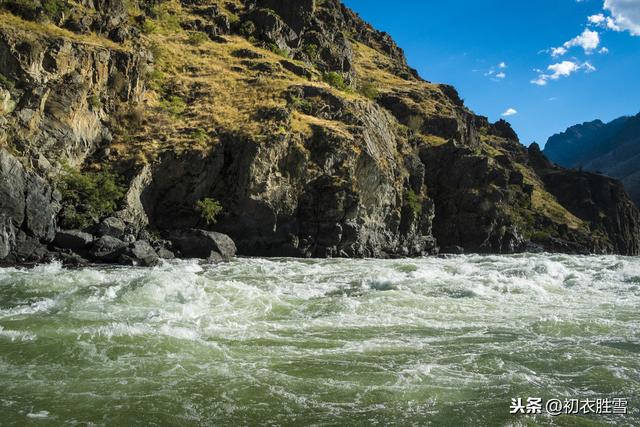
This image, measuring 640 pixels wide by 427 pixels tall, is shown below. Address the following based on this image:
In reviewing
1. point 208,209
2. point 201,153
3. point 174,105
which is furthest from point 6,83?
point 174,105

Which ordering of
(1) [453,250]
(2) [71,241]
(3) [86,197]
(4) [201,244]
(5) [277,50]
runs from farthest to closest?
(5) [277,50] < (1) [453,250] < (3) [86,197] < (4) [201,244] < (2) [71,241]

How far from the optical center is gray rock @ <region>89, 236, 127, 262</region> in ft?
90.9

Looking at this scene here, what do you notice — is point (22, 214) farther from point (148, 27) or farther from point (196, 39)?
point (196, 39)

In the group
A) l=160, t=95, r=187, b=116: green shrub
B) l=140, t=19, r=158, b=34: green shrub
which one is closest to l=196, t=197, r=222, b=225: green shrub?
l=160, t=95, r=187, b=116: green shrub

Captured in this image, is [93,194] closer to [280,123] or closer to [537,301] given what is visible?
[280,123]

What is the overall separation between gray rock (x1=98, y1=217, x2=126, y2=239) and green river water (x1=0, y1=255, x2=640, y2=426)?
33.2 ft

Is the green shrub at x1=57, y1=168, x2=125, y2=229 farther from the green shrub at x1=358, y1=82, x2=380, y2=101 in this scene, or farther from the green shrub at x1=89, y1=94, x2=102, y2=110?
the green shrub at x1=358, y1=82, x2=380, y2=101

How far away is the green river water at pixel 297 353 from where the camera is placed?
340 inches

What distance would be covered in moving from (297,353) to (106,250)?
20107mm

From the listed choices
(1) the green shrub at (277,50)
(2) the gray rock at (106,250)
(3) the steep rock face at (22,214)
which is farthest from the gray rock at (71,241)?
(1) the green shrub at (277,50)

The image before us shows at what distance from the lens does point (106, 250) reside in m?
28.1

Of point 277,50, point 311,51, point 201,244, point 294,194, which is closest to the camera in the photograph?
point 201,244

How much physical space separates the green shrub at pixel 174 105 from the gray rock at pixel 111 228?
59.5 feet

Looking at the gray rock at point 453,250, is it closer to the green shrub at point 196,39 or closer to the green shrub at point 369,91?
the green shrub at point 369,91
